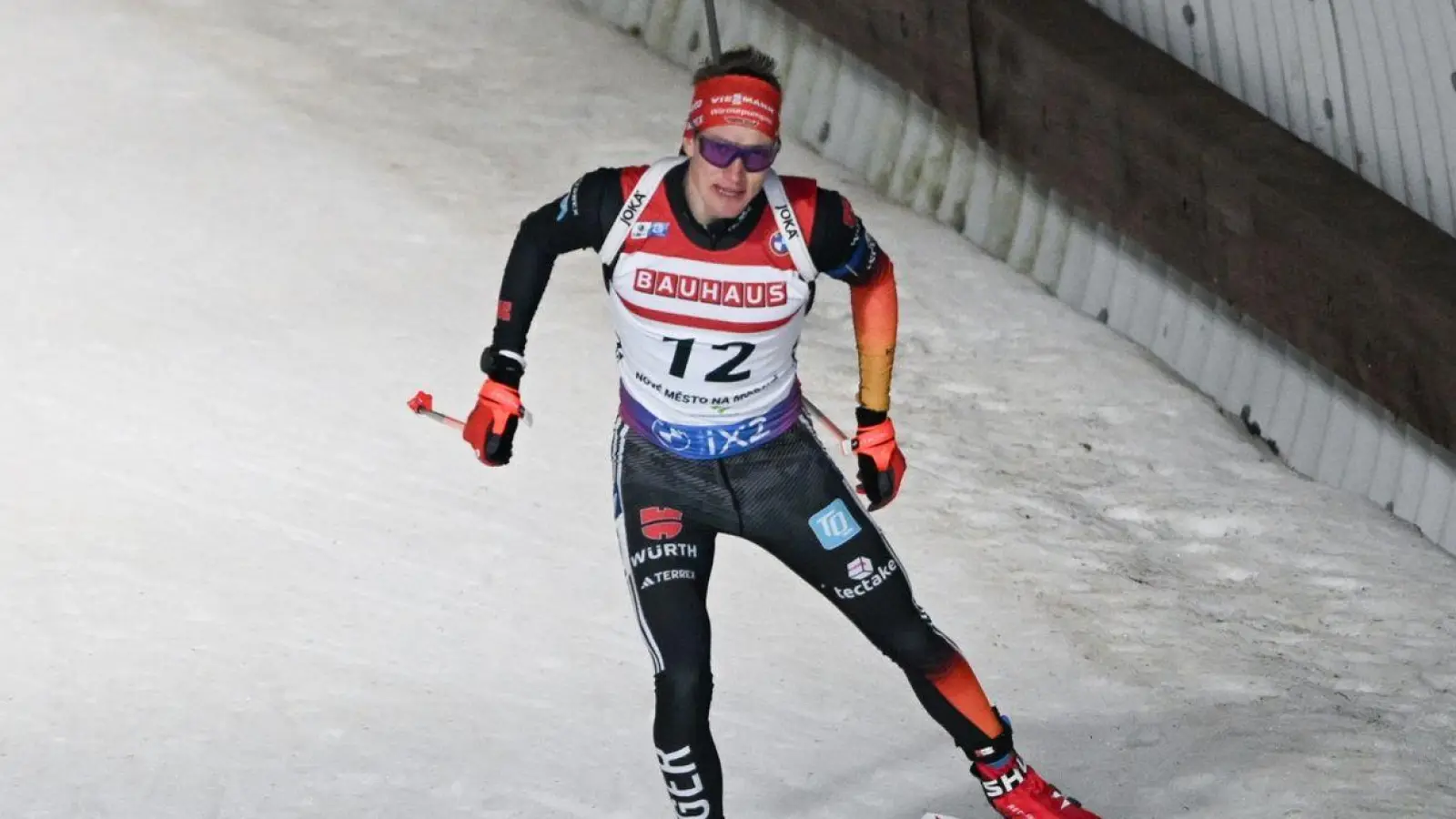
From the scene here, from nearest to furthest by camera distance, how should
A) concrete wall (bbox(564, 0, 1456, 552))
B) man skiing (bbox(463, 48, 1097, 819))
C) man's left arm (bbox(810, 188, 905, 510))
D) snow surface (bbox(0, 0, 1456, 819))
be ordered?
man skiing (bbox(463, 48, 1097, 819)) → man's left arm (bbox(810, 188, 905, 510)) → snow surface (bbox(0, 0, 1456, 819)) → concrete wall (bbox(564, 0, 1456, 552))

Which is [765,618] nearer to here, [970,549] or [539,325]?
[970,549]

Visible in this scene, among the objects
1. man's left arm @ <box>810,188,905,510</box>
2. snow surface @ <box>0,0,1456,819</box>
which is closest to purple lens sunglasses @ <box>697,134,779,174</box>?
man's left arm @ <box>810,188,905,510</box>

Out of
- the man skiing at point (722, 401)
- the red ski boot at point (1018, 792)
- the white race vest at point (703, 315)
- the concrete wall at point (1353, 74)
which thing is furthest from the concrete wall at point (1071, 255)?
the white race vest at point (703, 315)

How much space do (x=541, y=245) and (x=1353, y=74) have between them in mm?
3713

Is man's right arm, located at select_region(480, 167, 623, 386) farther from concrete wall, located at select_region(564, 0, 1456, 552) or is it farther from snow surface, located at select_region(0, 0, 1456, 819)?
concrete wall, located at select_region(564, 0, 1456, 552)

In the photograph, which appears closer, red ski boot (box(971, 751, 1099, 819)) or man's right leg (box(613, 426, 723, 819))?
man's right leg (box(613, 426, 723, 819))

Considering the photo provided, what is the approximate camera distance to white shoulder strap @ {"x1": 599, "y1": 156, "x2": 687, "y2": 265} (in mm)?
4910

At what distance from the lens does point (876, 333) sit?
530cm

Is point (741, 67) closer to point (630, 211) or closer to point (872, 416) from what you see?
point (630, 211)

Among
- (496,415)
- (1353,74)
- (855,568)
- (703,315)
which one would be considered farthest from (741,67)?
(1353,74)

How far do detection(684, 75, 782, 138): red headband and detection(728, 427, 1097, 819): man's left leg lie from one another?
0.85 m

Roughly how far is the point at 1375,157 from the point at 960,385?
1.87 metres

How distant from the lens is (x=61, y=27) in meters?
10.8

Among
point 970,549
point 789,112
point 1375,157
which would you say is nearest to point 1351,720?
point 970,549
